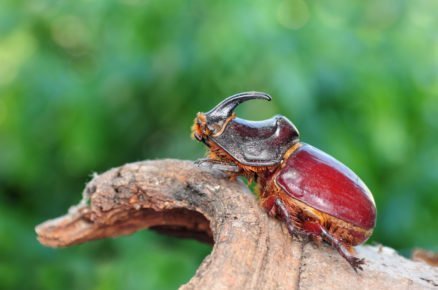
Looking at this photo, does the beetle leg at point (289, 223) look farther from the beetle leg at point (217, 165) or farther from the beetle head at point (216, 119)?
the beetle head at point (216, 119)

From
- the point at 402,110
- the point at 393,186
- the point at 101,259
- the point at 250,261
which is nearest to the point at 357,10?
the point at 402,110

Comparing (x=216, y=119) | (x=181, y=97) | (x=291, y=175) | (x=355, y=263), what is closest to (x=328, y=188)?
(x=291, y=175)

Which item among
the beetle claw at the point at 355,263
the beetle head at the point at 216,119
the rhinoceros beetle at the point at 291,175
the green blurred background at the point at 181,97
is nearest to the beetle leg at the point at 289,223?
the rhinoceros beetle at the point at 291,175

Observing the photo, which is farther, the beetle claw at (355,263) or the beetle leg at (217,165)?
the beetle leg at (217,165)

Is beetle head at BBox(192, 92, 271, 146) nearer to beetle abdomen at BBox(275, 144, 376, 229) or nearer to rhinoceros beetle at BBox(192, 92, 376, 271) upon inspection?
rhinoceros beetle at BBox(192, 92, 376, 271)

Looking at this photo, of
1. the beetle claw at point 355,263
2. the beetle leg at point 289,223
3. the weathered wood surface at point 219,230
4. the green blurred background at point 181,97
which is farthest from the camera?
the green blurred background at point 181,97

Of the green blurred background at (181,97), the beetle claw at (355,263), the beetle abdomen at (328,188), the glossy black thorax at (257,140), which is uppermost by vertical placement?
the green blurred background at (181,97)

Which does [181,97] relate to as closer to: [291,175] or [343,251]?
[291,175]
